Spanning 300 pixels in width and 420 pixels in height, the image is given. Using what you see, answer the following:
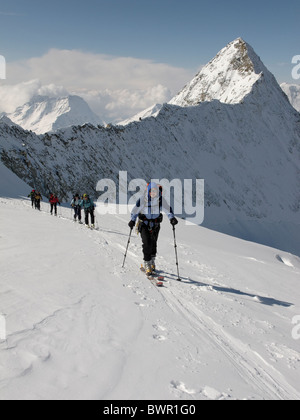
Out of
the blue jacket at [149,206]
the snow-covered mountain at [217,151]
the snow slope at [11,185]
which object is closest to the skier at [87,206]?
the blue jacket at [149,206]

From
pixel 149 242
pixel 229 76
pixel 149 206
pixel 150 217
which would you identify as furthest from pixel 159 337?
pixel 229 76

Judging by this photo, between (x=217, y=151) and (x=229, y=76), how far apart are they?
3734 cm

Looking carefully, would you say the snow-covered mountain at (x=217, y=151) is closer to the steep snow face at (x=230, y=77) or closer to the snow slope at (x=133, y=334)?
the steep snow face at (x=230, y=77)

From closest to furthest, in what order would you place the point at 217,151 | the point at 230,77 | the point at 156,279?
the point at 156,279, the point at 217,151, the point at 230,77

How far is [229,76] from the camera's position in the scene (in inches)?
4067

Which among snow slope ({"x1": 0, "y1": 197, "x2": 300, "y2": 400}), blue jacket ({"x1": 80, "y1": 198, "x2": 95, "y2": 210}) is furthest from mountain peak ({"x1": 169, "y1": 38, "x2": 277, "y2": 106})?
snow slope ({"x1": 0, "y1": 197, "x2": 300, "y2": 400})

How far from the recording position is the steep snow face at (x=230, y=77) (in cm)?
9806

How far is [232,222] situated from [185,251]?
6255cm

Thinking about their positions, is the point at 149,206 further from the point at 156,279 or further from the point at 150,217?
the point at 156,279

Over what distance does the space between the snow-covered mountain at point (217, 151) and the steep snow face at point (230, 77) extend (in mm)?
352

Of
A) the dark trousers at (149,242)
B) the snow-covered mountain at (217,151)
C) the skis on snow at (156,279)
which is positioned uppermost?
the snow-covered mountain at (217,151)

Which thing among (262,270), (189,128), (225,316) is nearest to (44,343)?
(225,316)

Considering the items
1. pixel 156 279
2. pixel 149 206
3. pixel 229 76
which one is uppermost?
pixel 229 76

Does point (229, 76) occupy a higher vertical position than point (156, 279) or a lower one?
higher
